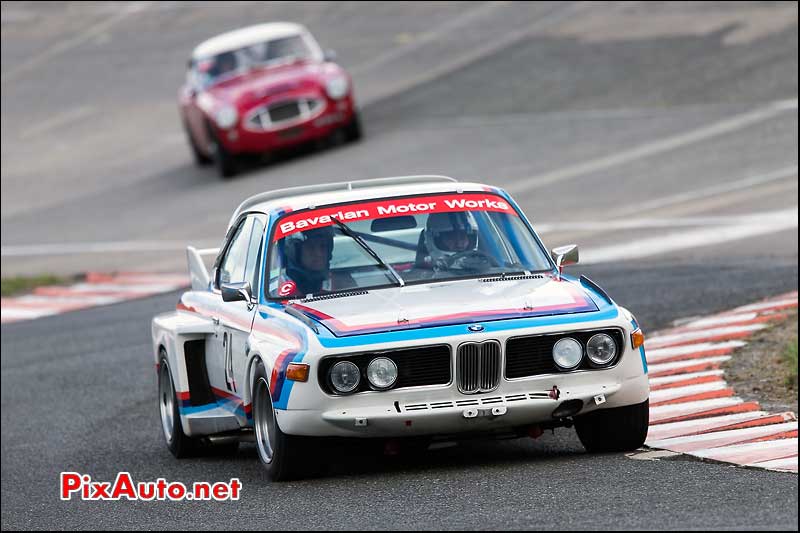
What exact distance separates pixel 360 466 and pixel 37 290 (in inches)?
509

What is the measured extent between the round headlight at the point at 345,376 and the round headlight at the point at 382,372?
2.3 inches

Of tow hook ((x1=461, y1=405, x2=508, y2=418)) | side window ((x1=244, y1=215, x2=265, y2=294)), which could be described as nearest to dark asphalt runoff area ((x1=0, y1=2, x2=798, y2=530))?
tow hook ((x1=461, y1=405, x2=508, y2=418))

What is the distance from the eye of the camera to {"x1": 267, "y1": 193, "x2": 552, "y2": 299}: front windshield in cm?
876

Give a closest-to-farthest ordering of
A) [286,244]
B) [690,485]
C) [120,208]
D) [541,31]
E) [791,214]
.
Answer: [690,485]
[286,244]
[791,214]
[120,208]
[541,31]

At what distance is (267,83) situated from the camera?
82.0ft

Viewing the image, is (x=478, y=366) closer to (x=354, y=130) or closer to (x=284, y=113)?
(x=284, y=113)

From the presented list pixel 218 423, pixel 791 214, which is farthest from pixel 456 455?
pixel 791 214

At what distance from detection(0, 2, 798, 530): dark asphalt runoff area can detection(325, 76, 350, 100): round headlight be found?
97cm

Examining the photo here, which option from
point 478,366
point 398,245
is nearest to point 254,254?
point 398,245

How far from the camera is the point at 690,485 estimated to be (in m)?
7.04

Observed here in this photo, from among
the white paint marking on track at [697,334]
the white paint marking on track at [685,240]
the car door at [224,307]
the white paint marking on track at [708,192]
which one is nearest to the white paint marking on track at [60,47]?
the white paint marking on track at [708,192]

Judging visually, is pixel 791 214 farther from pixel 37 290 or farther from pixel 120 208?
pixel 120 208

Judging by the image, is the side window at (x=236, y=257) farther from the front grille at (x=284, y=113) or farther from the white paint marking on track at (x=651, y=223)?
the front grille at (x=284, y=113)

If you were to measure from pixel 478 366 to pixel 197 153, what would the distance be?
20.3 meters
